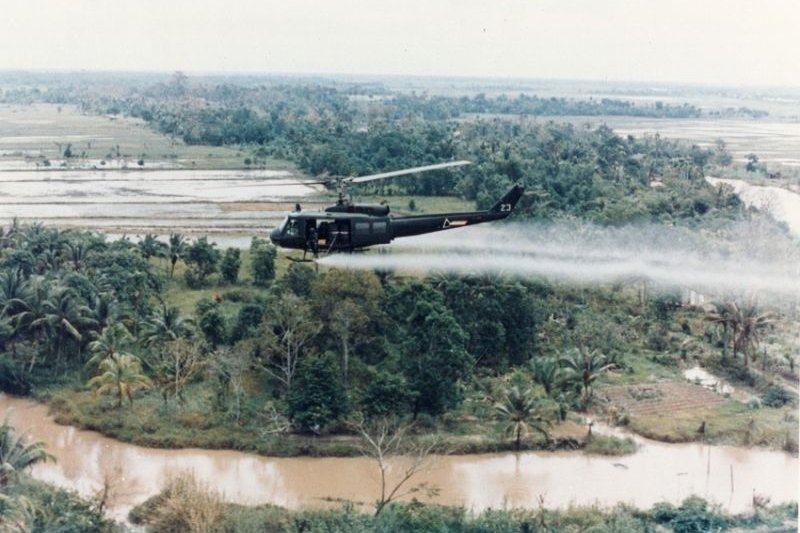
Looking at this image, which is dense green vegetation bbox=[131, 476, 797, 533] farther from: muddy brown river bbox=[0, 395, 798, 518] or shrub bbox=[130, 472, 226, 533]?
muddy brown river bbox=[0, 395, 798, 518]

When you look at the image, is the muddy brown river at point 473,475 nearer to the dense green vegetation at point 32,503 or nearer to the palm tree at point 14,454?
the dense green vegetation at point 32,503

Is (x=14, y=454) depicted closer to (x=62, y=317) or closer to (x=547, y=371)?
(x=62, y=317)

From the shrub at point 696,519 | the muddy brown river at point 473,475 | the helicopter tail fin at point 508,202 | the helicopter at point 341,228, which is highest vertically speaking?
the helicopter tail fin at point 508,202

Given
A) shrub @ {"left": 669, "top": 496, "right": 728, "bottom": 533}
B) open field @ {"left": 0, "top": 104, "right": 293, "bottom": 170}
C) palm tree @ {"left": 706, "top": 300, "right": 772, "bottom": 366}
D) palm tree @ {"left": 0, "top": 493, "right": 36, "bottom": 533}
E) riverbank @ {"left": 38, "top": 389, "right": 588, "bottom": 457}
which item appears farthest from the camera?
open field @ {"left": 0, "top": 104, "right": 293, "bottom": 170}

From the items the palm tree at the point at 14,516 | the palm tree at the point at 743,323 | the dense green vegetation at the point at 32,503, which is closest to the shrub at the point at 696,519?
the palm tree at the point at 743,323

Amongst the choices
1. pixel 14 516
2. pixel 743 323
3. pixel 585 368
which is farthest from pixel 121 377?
pixel 743 323

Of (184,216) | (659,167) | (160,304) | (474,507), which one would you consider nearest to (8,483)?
(474,507)

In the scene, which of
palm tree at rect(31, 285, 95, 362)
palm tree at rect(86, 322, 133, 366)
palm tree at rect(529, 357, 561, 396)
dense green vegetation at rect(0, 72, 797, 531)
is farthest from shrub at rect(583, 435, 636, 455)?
palm tree at rect(31, 285, 95, 362)
